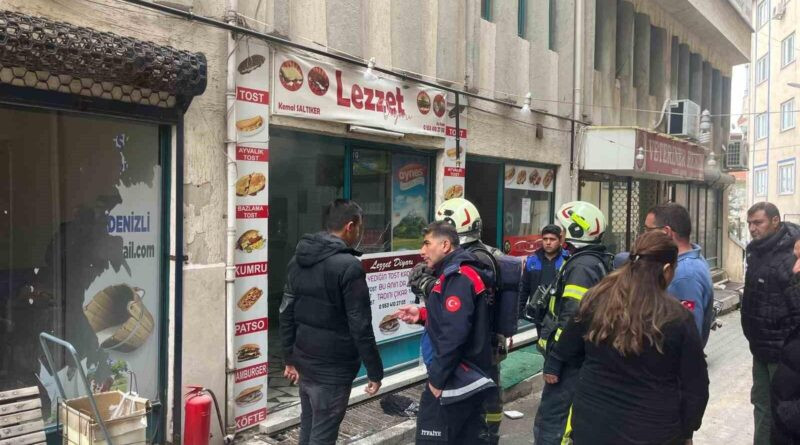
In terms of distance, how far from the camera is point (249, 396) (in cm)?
501

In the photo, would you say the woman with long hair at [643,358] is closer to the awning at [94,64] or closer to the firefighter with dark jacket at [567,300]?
the firefighter with dark jacket at [567,300]

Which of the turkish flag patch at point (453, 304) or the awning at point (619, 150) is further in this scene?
the awning at point (619, 150)

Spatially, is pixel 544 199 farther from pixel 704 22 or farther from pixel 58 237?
pixel 704 22

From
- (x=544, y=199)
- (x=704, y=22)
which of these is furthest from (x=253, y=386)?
(x=704, y=22)

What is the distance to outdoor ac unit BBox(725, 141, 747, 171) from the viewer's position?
57.5 ft

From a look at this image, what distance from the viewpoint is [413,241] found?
710cm

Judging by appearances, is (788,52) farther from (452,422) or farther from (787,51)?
(452,422)

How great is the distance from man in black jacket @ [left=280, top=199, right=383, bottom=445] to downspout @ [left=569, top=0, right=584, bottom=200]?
7119mm

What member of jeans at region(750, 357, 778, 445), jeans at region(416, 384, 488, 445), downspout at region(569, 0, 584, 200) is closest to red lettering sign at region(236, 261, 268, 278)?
jeans at region(416, 384, 488, 445)

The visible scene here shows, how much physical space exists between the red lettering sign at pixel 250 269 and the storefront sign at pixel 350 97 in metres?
1.32

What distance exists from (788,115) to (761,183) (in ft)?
18.9

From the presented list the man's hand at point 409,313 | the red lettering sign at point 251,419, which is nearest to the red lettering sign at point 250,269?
the red lettering sign at point 251,419

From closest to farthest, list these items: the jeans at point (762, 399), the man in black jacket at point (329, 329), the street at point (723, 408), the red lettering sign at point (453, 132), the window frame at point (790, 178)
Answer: the man in black jacket at point (329, 329), the jeans at point (762, 399), the street at point (723, 408), the red lettering sign at point (453, 132), the window frame at point (790, 178)

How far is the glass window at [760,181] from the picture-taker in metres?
35.5
